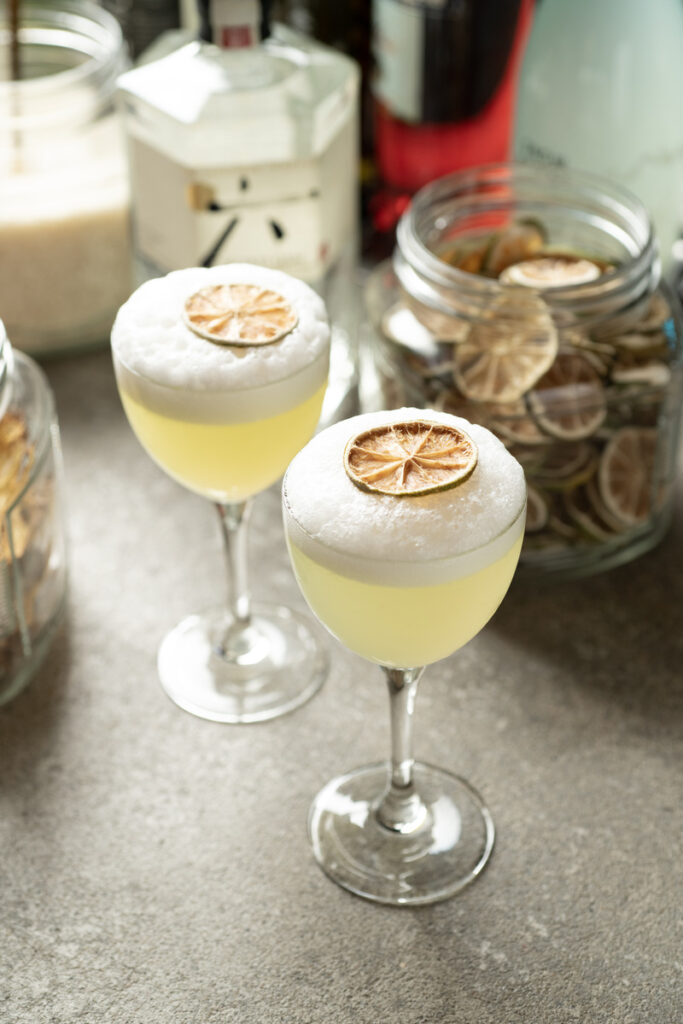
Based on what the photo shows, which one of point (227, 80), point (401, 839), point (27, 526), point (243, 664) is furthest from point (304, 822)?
point (227, 80)

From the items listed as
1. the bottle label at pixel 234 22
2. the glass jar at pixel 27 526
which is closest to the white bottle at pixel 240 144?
the bottle label at pixel 234 22

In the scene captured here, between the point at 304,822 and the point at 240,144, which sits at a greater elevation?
the point at 240,144

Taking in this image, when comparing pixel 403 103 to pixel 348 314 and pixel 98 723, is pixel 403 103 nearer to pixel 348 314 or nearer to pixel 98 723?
pixel 348 314

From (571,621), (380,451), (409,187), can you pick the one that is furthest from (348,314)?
(380,451)

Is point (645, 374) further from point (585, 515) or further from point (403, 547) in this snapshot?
point (403, 547)

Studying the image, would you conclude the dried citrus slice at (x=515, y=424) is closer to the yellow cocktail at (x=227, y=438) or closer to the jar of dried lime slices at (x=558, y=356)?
the jar of dried lime slices at (x=558, y=356)
